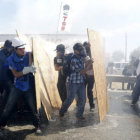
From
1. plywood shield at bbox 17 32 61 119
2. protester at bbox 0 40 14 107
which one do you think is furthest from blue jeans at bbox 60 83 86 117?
protester at bbox 0 40 14 107

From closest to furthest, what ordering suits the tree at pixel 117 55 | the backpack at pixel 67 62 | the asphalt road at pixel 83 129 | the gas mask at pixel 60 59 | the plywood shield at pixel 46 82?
1. the asphalt road at pixel 83 129
2. the backpack at pixel 67 62
3. the plywood shield at pixel 46 82
4. the gas mask at pixel 60 59
5. the tree at pixel 117 55

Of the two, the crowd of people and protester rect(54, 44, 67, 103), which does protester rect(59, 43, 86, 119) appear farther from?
protester rect(54, 44, 67, 103)

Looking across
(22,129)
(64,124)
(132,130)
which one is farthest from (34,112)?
(132,130)

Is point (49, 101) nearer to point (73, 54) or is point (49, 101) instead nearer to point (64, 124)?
point (64, 124)

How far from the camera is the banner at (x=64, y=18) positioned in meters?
13.6

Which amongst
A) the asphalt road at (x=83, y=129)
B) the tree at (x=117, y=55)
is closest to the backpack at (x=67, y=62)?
the asphalt road at (x=83, y=129)

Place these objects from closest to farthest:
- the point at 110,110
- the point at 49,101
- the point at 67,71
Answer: the point at 67,71 < the point at 49,101 < the point at 110,110

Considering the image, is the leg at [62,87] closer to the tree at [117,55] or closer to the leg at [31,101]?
the leg at [31,101]

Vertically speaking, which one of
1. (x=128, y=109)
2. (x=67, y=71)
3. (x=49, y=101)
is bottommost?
(x=128, y=109)

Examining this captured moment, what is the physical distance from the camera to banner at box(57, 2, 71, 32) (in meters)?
13.6

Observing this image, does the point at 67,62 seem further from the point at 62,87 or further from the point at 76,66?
the point at 62,87

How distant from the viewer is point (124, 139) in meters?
4.18

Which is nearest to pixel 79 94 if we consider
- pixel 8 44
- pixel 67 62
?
pixel 67 62

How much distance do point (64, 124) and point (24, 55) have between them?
1.79 m
